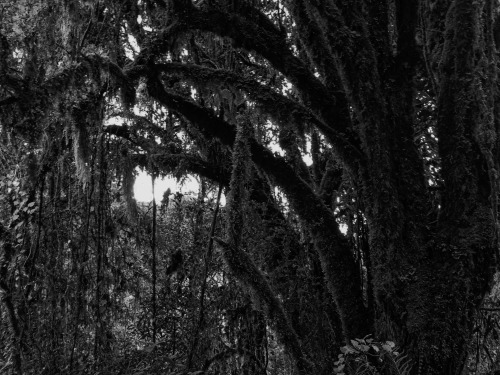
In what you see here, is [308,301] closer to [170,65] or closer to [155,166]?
[155,166]

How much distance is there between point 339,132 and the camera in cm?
418

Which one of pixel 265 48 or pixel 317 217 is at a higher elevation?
pixel 265 48

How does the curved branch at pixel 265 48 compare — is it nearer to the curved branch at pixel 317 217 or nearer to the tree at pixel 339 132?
the tree at pixel 339 132

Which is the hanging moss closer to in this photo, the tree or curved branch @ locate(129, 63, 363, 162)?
the tree

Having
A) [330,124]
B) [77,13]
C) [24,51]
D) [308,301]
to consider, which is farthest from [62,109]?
[308,301]

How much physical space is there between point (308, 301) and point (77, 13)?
365 centimetres

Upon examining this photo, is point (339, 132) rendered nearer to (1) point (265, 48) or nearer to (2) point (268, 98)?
(2) point (268, 98)

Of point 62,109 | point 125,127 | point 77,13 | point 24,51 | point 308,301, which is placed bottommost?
point 308,301

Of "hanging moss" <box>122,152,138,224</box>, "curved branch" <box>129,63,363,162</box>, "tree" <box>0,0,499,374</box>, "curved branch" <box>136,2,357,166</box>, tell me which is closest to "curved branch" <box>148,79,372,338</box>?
"tree" <box>0,0,499,374</box>

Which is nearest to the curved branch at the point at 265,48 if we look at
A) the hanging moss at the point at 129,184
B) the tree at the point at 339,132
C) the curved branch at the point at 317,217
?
the tree at the point at 339,132

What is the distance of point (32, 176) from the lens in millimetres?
4645

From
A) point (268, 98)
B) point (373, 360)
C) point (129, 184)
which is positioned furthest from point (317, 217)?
point (129, 184)

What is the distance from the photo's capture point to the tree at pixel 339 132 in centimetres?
351

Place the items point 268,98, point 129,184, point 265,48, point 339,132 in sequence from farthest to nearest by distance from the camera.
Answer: point 129,184, point 265,48, point 268,98, point 339,132
